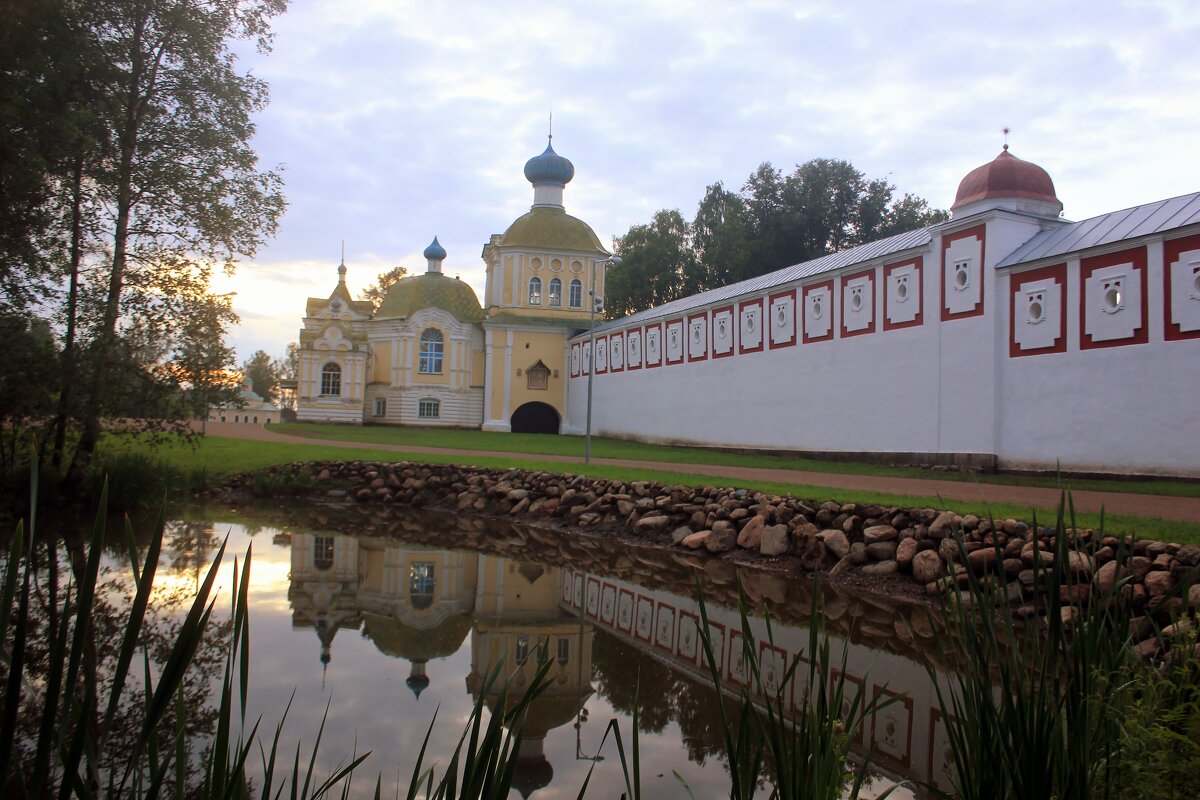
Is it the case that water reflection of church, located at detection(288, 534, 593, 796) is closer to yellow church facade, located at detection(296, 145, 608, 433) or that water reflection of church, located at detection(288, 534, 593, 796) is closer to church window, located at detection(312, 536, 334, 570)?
church window, located at detection(312, 536, 334, 570)

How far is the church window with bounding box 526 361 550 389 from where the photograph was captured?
4616 cm

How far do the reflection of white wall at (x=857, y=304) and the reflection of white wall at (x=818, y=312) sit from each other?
0.60m

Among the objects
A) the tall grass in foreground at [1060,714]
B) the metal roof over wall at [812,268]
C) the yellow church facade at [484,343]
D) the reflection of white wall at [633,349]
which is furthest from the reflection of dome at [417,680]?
the yellow church facade at [484,343]

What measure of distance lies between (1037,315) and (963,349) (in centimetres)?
197

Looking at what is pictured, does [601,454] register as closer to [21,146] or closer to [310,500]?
[310,500]

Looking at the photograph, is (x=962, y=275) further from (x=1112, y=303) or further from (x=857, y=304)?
(x=1112, y=303)

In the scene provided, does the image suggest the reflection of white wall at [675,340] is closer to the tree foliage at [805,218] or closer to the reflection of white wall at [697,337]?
the reflection of white wall at [697,337]

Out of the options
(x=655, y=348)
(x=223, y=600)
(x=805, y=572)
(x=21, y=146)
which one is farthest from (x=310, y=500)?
(x=655, y=348)

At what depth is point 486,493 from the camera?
18469 mm

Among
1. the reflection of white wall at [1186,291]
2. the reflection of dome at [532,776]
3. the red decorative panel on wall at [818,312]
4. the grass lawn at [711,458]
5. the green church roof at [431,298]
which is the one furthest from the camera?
the green church roof at [431,298]

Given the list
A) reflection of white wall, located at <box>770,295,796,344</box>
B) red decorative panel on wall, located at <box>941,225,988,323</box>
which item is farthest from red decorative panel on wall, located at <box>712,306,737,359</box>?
red decorative panel on wall, located at <box>941,225,988,323</box>

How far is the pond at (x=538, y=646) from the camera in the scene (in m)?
5.54

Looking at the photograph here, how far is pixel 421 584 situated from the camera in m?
11.0

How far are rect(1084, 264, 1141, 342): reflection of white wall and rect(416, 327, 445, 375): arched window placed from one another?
3422 cm
